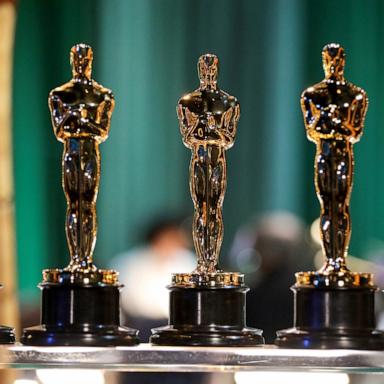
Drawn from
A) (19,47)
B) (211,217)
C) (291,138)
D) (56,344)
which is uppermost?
(19,47)

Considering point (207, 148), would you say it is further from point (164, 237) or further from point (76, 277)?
point (164, 237)

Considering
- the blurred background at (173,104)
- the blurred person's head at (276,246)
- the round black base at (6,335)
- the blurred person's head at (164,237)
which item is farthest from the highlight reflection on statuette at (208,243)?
the blurred background at (173,104)

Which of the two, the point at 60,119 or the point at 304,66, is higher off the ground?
the point at 304,66

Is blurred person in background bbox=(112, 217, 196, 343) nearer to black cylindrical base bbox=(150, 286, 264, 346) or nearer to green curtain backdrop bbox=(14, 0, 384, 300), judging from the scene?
green curtain backdrop bbox=(14, 0, 384, 300)

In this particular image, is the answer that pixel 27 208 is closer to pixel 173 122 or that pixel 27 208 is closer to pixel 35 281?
pixel 35 281

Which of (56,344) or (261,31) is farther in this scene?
(261,31)

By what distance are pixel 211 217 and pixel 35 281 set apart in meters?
3.94

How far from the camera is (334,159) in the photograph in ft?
4.22

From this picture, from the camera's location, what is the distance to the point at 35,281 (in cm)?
519

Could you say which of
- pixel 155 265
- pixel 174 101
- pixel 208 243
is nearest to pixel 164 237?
pixel 155 265

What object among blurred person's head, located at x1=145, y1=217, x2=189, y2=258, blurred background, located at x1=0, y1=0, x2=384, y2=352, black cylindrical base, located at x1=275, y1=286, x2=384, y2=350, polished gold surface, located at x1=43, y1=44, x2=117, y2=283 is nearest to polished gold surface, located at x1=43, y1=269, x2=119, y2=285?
polished gold surface, located at x1=43, y1=44, x2=117, y2=283

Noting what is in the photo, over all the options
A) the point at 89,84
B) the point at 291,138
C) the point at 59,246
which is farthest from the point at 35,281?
the point at 89,84

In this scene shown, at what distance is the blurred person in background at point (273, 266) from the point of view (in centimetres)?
304

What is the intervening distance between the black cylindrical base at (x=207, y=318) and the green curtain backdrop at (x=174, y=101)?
3.69 meters
